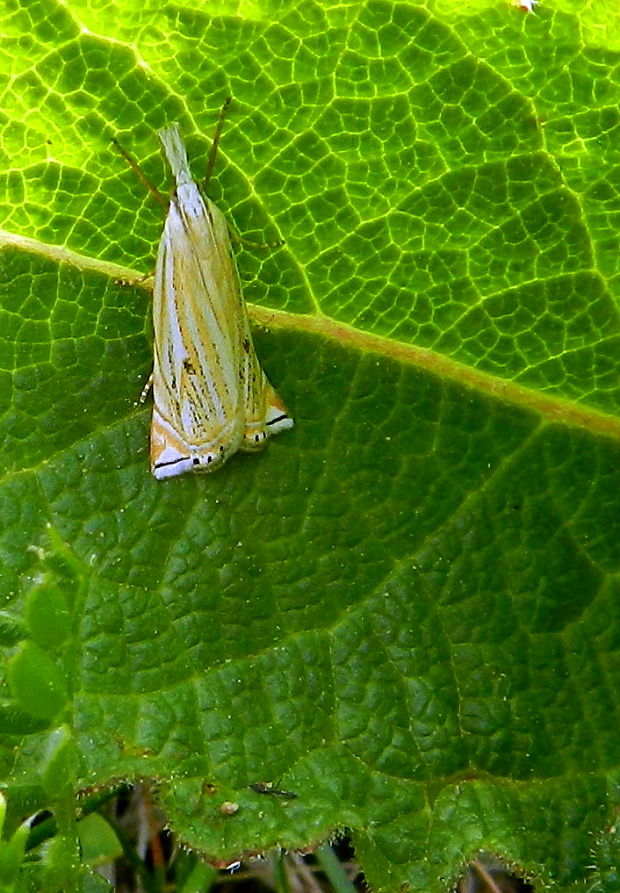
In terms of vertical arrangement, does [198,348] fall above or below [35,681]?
below

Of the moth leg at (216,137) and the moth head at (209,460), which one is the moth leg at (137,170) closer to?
the moth leg at (216,137)

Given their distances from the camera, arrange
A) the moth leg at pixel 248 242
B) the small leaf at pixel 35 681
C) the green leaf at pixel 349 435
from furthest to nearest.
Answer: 1. the moth leg at pixel 248 242
2. the green leaf at pixel 349 435
3. the small leaf at pixel 35 681

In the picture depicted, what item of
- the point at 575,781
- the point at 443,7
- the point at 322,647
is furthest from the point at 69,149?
the point at 575,781

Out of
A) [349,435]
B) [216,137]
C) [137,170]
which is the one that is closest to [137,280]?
[137,170]

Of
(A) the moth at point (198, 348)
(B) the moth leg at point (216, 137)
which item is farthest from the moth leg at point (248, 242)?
(B) the moth leg at point (216, 137)

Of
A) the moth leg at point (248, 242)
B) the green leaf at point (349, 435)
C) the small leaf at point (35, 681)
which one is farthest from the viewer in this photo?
the moth leg at point (248, 242)

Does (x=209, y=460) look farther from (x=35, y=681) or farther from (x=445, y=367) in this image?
(x=35, y=681)

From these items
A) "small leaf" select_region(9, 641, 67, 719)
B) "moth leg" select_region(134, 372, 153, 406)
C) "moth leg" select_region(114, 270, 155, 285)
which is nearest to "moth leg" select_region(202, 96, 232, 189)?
"moth leg" select_region(114, 270, 155, 285)

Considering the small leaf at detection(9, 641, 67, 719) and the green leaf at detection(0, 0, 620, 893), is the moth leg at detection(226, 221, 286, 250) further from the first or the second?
the small leaf at detection(9, 641, 67, 719)
